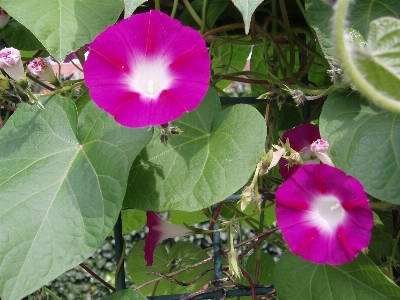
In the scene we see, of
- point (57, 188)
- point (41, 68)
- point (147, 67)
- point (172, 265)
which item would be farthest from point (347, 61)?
point (172, 265)

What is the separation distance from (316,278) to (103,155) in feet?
1.17

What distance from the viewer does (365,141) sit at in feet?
2.27

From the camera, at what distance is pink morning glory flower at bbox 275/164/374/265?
642 millimetres

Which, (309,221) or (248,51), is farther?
(248,51)

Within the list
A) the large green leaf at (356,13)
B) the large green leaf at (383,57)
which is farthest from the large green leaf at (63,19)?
the large green leaf at (383,57)

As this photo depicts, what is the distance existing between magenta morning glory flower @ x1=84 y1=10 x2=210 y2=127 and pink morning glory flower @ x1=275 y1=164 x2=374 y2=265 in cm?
18

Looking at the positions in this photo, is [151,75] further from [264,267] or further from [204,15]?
[264,267]

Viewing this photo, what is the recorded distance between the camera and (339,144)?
0.70 meters

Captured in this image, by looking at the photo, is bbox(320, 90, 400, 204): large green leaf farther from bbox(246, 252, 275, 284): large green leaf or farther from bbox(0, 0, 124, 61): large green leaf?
bbox(246, 252, 275, 284): large green leaf

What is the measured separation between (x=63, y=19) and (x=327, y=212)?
0.46 meters

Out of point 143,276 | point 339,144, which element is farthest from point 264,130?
point 143,276

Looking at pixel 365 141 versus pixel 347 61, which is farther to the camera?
pixel 365 141

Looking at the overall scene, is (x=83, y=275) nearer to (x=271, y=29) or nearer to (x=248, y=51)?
(x=248, y=51)

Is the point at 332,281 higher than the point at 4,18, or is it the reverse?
the point at 4,18
